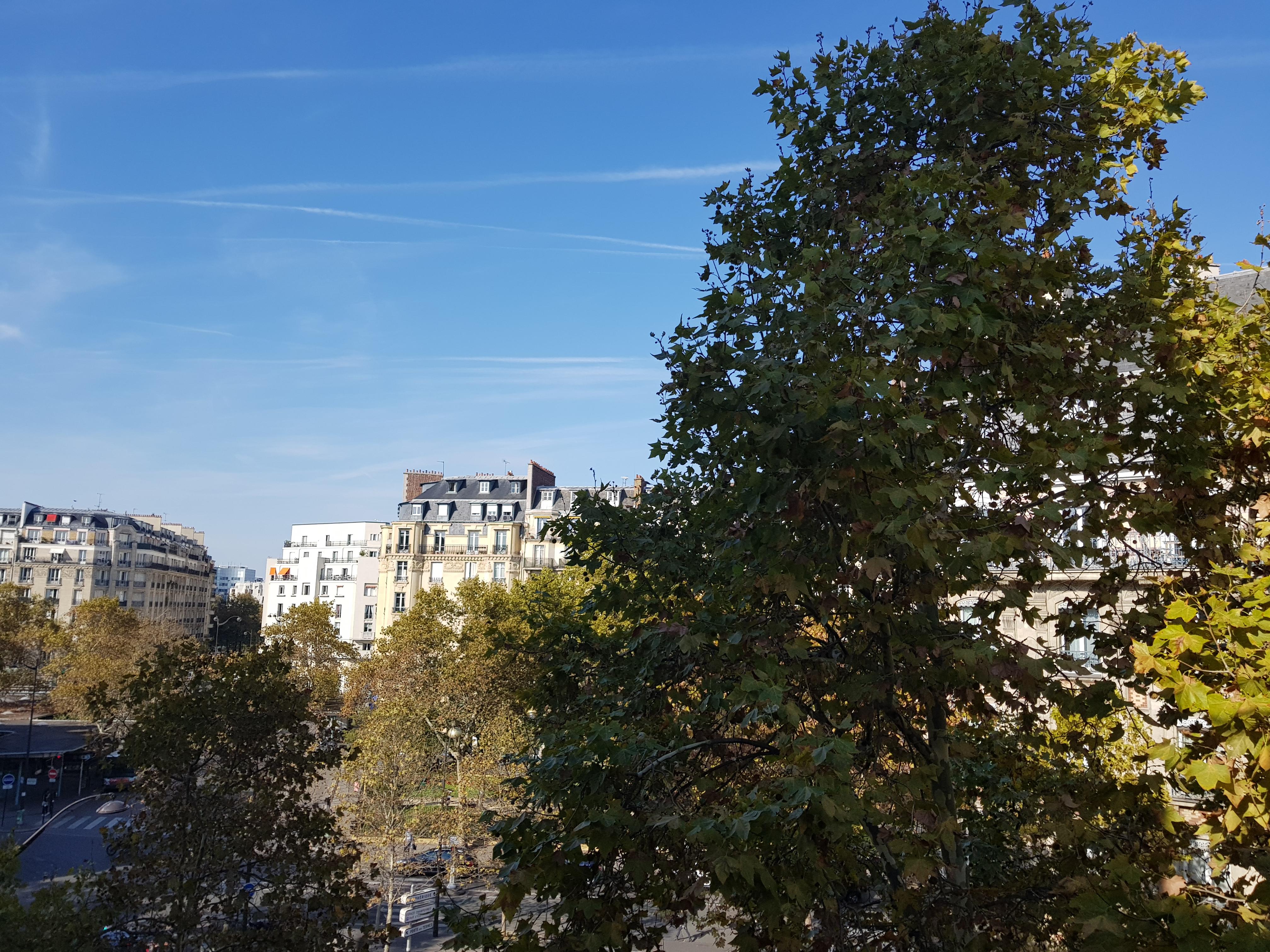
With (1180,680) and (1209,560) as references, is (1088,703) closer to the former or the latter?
(1209,560)

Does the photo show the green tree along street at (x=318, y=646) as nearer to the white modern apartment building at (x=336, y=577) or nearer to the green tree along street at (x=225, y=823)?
the white modern apartment building at (x=336, y=577)

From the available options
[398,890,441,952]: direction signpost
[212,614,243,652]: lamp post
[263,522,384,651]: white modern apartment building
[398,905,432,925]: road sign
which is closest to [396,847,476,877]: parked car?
[398,890,441,952]: direction signpost

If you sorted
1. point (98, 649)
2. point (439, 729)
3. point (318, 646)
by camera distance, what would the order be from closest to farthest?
point (439, 729)
point (98, 649)
point (318, 646)

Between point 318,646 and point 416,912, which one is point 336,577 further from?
point 416,912

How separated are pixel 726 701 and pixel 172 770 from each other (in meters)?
12.3

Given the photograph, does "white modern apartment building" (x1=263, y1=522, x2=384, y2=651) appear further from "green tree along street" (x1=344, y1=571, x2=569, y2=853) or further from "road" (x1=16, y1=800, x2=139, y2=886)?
"green tree along street" (x1=344, y1=571, x2=569, y2=853)

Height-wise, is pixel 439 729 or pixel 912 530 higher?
pixel 912 530

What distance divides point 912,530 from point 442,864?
26.8 meters

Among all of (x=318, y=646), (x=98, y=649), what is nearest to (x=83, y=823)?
(x=98, y=649)

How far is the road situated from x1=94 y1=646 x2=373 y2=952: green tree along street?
73.7 feet

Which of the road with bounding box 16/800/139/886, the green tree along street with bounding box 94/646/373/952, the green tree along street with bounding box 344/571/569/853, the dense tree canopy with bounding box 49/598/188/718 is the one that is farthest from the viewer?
the dense tree canopy with bounding box 49/598/188/718

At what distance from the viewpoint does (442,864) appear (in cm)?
2891

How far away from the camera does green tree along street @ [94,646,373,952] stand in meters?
14.2

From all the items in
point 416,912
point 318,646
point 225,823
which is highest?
point 318,646
